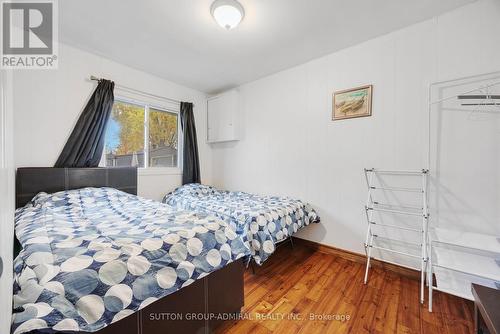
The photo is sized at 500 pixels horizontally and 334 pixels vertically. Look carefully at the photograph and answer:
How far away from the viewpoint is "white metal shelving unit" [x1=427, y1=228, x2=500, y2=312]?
144cm

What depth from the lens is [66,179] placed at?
2.28 m

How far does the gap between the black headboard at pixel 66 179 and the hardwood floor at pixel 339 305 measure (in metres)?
1.98

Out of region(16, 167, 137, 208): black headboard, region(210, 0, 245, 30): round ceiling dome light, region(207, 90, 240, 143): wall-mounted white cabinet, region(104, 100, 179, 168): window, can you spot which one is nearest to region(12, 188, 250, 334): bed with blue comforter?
region(16, 167, 137, 208): black headboard

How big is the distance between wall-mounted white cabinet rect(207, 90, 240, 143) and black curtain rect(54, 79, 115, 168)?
156cm

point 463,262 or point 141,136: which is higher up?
point 141,136

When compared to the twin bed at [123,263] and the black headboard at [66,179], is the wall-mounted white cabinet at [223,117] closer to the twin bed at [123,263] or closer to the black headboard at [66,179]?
the black headboard at [66,179]

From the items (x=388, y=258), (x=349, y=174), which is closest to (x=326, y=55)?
(x=349, y=174)

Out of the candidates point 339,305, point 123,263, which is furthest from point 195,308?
point 339,305

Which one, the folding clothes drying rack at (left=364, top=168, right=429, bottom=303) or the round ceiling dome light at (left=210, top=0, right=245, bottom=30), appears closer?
the round ceiling dome light at (left=210, top=0, right=245, bottom=30)

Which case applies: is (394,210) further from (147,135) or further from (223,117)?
(147,135)

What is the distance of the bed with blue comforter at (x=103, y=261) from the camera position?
794mm

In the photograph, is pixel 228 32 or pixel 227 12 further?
pixel 228 32

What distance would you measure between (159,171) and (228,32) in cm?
220

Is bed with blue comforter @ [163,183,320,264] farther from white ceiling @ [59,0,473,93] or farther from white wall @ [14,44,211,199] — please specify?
white ceiling @ [59,0,473,93]
